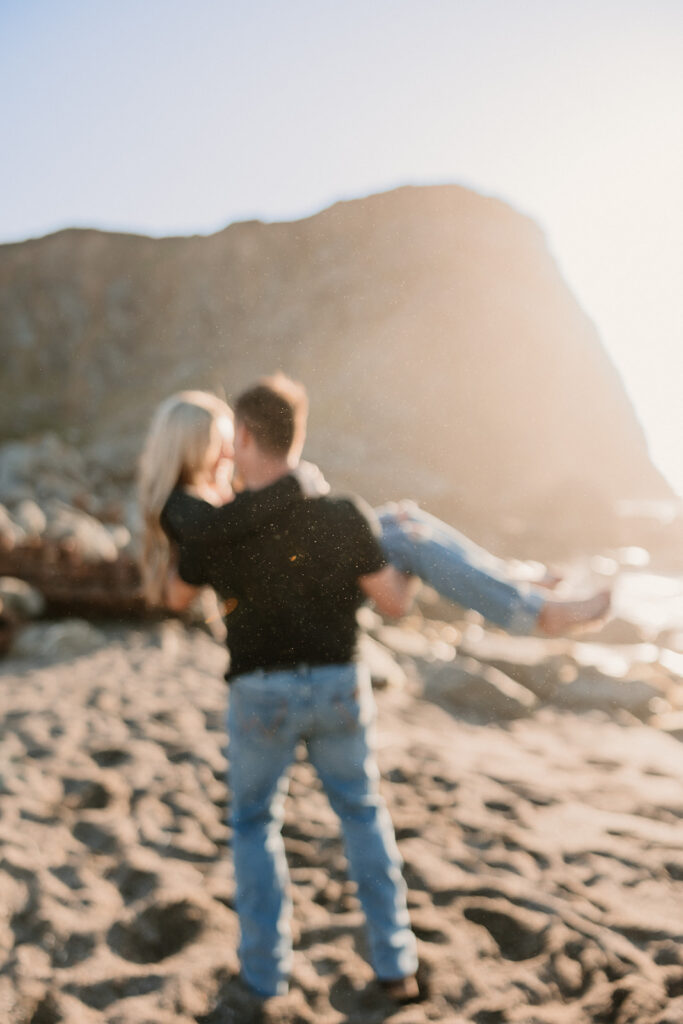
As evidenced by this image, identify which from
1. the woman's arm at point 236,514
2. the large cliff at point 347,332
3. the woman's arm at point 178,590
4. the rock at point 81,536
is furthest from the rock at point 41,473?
the woman's arm at point 236,514

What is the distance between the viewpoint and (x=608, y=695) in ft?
19.8

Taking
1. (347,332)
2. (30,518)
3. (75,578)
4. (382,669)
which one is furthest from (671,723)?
(347,332)

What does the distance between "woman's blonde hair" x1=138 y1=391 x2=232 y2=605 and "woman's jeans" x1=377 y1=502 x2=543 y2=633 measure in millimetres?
585

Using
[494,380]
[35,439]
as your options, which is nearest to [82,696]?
[35,439]

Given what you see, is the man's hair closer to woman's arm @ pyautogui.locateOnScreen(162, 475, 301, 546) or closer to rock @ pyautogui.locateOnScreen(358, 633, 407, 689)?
woman's arm @ pyautogui.locateOnScreen(162, 475, 301, 546)

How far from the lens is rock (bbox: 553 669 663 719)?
5898 millimetres

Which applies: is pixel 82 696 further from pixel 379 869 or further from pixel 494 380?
pixel 494 380

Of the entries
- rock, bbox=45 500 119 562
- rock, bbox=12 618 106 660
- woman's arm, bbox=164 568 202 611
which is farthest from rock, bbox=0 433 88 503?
woman's arm, bbox=164 568 202 611

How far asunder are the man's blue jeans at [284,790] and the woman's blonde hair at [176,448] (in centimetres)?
48

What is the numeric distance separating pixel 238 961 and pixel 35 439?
36.8 metres

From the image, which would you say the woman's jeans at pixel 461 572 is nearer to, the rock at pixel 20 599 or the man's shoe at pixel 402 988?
the man's shoe at pixel 402 988

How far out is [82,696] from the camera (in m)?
4.88

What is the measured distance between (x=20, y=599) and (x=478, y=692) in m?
4.41

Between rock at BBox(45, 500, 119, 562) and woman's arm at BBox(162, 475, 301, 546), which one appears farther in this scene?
rock at BBox(45, 500, 119, 562)
